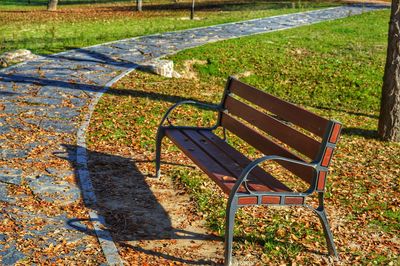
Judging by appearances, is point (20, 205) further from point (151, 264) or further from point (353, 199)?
point (353, 199)

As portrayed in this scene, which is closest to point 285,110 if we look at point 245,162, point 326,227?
point 245,162

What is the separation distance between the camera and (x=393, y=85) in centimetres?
938

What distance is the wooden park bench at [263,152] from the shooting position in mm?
4961

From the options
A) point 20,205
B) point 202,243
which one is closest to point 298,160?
point 202,243

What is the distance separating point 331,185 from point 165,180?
1.96 meters

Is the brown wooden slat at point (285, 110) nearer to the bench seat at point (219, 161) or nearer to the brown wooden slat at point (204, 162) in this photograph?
the bench seat at point (219, 161)

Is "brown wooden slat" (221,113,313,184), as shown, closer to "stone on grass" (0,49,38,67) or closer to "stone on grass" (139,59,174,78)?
"stone on grass" (139,59,174,78)

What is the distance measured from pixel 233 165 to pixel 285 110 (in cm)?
72

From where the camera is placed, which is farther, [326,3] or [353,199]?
[326,3]

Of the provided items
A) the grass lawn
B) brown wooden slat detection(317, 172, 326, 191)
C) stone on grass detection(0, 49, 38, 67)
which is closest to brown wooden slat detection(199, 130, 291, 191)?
brown wooden slat detection(317, 172, 326, 191)

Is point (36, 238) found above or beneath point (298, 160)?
beneath

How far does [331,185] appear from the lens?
7.29 meters

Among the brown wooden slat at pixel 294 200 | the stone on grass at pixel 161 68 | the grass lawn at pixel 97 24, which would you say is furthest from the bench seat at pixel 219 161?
the grass lawn at pixel 97 24

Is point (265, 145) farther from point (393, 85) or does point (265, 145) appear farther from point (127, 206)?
point (393, 85)
